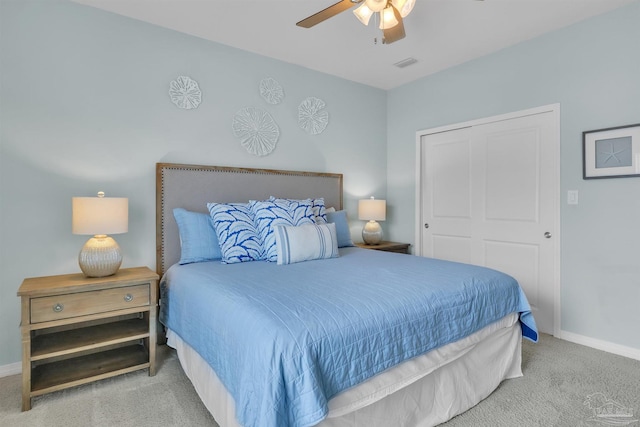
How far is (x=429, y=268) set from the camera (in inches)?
86.9

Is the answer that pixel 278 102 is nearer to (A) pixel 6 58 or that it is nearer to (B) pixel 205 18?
(B) pixel 205 18

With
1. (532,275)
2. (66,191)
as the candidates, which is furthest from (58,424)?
(532,275)

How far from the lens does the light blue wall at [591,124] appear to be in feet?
8.37

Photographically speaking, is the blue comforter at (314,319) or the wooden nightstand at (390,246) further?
the wooden nightstand at (390,246)

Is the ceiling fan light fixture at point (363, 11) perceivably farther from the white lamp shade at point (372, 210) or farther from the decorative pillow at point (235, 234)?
the white lamp shade at point (372, 210)

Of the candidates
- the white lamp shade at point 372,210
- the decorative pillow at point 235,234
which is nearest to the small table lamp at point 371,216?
the white lamp shade at point 372,210

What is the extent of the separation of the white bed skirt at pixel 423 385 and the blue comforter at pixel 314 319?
2.9 inches

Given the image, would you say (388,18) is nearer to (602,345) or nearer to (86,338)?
(86,338)

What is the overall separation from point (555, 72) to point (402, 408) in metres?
2.94

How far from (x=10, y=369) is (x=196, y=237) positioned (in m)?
1.46

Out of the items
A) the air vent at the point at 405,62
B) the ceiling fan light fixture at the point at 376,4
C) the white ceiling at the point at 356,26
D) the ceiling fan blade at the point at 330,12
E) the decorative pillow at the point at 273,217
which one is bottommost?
the decorative pillow at the point at 273,217

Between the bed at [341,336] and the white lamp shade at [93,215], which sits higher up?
the white lamp shade at [93,215]

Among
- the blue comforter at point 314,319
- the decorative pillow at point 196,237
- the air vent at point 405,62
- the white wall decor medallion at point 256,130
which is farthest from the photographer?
the air vent at point 405,62

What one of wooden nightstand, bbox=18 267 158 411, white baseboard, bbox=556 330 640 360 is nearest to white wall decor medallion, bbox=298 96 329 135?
wooden nightstand, bbox=18 267 158 411
